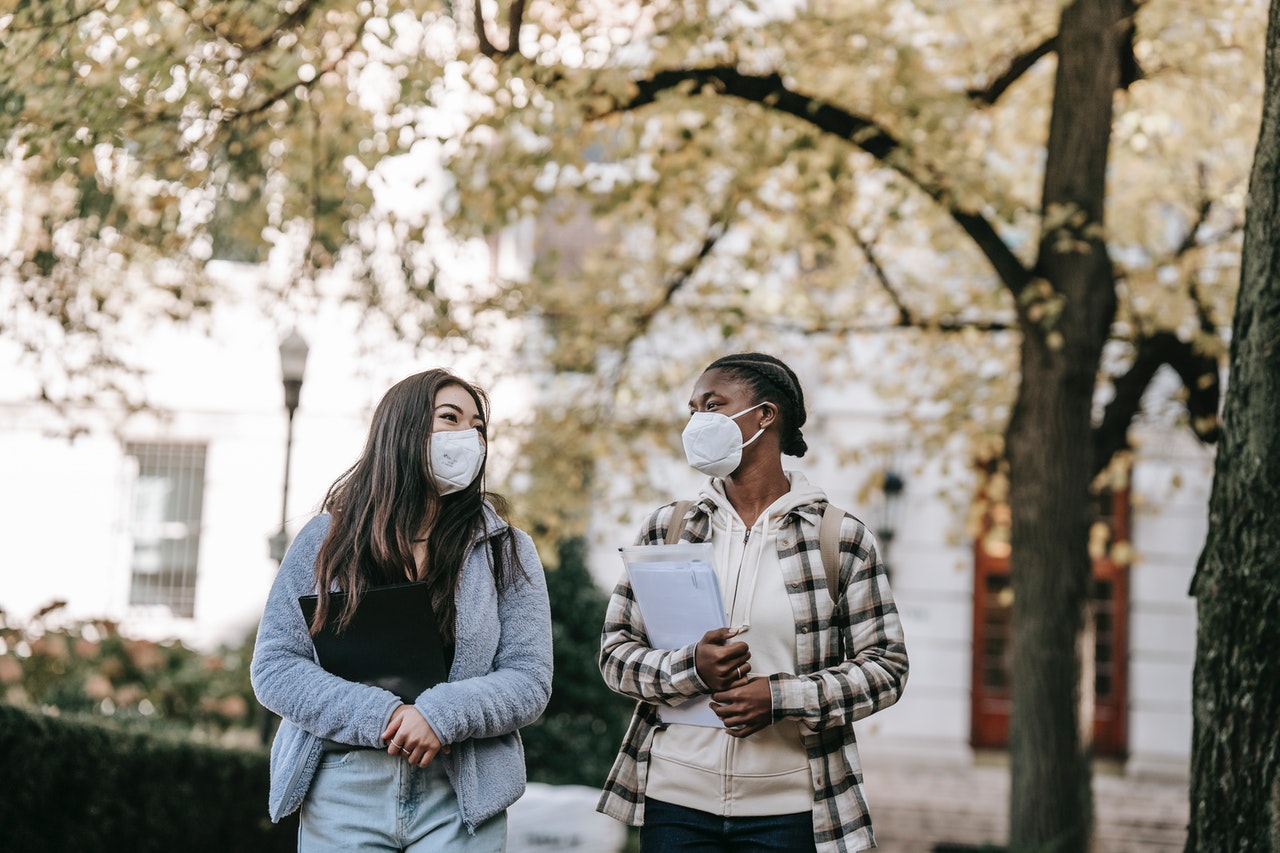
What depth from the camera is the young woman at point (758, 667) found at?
3.16 metres

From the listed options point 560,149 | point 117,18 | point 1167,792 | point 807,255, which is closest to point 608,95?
point 560,149

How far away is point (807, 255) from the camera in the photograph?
36.3 ft

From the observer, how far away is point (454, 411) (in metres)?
3.38

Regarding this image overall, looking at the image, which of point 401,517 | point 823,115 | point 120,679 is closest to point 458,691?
point 401,517

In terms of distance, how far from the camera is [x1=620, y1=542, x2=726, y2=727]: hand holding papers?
10.3 ft

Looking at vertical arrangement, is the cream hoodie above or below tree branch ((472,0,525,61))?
below

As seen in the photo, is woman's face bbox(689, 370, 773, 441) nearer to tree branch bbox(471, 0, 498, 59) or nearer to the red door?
tree branch bbox(471, 0, 498, 59)

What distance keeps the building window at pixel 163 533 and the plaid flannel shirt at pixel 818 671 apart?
13.6m

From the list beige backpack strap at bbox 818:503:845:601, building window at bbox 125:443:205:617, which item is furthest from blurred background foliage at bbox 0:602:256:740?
beige backpack strap at bbox 818:503:845:601

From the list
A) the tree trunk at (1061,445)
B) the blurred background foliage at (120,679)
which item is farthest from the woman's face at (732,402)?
the blurred background foliage at (120,679)

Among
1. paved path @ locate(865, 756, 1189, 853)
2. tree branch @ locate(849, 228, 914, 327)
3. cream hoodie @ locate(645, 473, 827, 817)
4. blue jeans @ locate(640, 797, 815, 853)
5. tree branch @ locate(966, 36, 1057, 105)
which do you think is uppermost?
tree branch @ locate(966, 36, 1057, 105)

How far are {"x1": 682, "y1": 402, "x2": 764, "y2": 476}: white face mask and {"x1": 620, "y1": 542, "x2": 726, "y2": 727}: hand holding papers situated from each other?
278mm

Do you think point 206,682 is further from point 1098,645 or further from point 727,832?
point 1098,645

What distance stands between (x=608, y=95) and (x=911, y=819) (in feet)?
28.6
